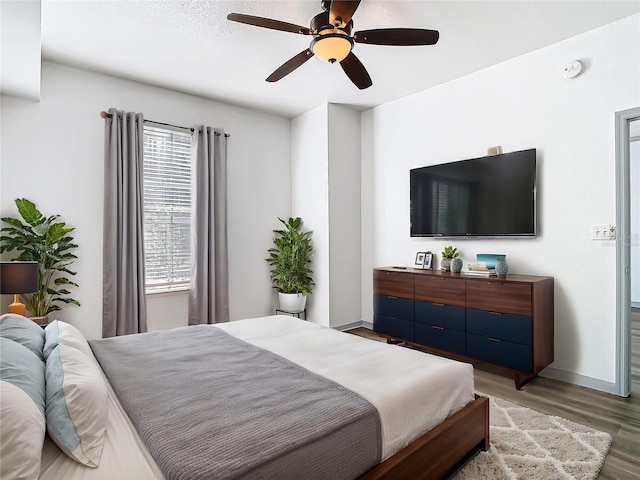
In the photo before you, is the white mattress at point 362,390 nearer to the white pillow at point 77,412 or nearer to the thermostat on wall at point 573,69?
the white pillow at point 77,412

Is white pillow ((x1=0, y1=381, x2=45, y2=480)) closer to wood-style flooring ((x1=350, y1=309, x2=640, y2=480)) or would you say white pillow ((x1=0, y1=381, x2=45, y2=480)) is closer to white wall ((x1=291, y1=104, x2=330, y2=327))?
wood-style flooring ((x1=350, y1=309, x2=640, y2=480))

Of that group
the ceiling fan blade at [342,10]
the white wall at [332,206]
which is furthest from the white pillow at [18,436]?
the white wall at [332,206]

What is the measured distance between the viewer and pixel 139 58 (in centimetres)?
335

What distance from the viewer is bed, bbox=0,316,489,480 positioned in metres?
1.11

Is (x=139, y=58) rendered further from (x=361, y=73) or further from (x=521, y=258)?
(x=521, y=258)

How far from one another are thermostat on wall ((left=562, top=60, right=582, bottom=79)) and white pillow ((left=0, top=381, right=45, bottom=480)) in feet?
12.7

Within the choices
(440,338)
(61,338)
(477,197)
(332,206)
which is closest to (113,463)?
(61,338)

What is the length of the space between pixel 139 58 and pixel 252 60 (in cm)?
103

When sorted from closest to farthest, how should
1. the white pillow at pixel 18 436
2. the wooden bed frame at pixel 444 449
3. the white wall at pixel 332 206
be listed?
the white pillow at pixel 18 436 → the wooden bed frame at pixel 444 449 → the white wall at pixel 332 206

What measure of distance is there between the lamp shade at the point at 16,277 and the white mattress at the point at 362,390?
1523 millimetres

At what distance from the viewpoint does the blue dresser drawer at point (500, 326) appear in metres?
2.79

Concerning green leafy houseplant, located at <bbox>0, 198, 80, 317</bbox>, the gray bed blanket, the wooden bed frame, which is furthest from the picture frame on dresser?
green leafy houseplant, located at <bbox>0, 198, 80, 317</bbox>

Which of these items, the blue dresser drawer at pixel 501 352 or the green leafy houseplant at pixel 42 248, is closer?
the blue dresser drawer at pixel 501 352

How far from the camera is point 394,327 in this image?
3846 mm
